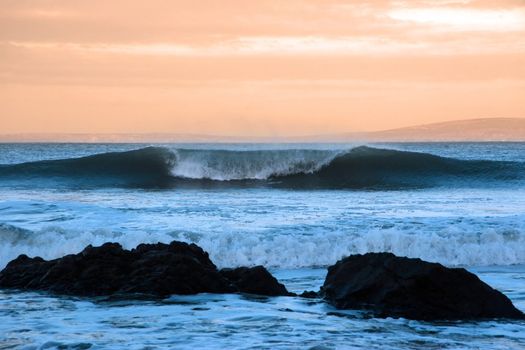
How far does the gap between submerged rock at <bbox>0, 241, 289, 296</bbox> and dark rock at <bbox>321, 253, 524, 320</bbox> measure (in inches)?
42.7

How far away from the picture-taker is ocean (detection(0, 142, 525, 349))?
604cm

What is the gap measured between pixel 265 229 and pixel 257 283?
4.72 metres

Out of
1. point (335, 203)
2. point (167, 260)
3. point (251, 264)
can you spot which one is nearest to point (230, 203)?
point (335, 203)

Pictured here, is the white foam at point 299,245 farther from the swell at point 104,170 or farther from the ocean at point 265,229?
the swell at point 104,170

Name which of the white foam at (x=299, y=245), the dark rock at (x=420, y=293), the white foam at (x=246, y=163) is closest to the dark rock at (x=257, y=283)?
the dark rock at (x=420, y=293)

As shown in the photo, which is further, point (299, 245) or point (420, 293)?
point (299, 245)

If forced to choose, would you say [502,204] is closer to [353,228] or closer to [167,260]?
[353,228]

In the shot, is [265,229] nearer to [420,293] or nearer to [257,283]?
[257,283]

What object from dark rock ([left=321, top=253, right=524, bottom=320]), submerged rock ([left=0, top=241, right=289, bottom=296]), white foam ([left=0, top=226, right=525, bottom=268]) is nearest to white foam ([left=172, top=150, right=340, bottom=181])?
white foam ([left=0, top=226, right=525, bottom=268])

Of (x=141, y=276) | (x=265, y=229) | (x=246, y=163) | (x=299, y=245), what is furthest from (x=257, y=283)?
(x=246, y=163)

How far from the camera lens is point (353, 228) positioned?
12609 mm

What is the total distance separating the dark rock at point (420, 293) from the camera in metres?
6.71

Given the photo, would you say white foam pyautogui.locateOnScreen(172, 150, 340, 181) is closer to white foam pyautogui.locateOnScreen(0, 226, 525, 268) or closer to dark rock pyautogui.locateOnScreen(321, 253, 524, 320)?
white foam pyautogui.locateOnScreen(0, 226, 525, 268)

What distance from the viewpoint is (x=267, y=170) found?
91.9ft
